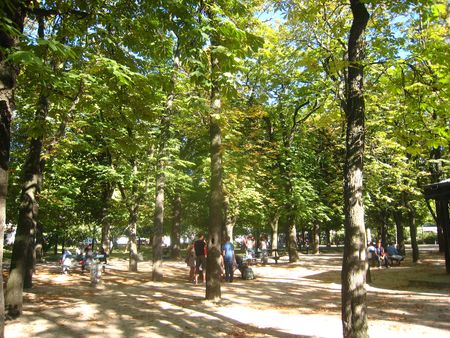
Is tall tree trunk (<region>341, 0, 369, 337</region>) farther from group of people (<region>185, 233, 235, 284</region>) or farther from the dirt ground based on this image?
group of people (<region>185, 233, 235, 284</region>)

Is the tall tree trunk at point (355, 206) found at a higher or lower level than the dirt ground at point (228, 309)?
higher

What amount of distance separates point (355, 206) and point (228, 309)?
5300 millimetres

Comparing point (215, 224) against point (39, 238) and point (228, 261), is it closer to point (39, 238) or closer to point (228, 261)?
point (228, 261)

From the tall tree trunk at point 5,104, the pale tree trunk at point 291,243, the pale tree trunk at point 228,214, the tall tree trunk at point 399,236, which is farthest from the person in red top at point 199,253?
the tall tree trunk at point 399,236

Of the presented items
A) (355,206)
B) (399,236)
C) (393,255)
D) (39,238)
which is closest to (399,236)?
(399,236)

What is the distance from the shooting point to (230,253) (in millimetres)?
15562

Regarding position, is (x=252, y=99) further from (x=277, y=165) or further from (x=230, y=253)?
(x=230, y=253)

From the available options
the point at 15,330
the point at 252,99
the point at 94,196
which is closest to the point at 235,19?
the point at 15,330

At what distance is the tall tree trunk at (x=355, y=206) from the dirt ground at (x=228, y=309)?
71.2 inches

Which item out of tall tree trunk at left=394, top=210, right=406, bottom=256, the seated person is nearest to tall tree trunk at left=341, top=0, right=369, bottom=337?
the seated person

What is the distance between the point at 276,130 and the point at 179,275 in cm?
1305

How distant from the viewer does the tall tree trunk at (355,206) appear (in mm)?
5824

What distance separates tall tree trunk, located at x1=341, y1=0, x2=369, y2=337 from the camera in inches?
229

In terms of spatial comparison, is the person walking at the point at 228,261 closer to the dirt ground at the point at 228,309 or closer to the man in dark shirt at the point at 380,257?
the dirt ground at the point at 228,309
